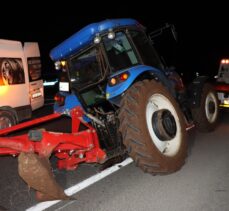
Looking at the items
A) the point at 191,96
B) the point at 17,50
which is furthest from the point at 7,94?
the point at 191,96

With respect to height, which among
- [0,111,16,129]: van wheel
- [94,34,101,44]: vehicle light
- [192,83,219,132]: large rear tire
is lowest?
[0,111,16,129]: van wheel

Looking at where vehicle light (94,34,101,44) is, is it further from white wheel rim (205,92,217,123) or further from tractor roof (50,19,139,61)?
white wheel rim (205,92,217,123)

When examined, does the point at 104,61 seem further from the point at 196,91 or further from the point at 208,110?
the point at 208,110

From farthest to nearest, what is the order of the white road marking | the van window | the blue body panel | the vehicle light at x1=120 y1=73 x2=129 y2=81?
the van window, the blue body panel, the vehicle light at x1=120 y1=73 x2=129 y2=81, the white road marking

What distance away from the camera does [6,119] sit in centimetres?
936

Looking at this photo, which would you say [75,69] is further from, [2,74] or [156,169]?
[2,74]

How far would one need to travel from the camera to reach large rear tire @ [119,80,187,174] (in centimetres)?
467

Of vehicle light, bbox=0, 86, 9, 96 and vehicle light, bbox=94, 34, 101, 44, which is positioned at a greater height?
vehicle light, bbox=94, 34, 101, 44

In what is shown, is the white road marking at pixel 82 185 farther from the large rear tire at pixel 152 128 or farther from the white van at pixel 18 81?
the white van at pixel 18 81

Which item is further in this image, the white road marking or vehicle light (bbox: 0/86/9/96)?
vehicle light (bbox: 0/86/9/96)

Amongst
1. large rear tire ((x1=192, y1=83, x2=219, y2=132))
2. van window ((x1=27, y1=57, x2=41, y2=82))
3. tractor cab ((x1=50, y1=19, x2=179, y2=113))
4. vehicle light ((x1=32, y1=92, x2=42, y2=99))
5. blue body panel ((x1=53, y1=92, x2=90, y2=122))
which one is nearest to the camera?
tractor cab ((x1=50, y1=19, x2=179, y2=113))

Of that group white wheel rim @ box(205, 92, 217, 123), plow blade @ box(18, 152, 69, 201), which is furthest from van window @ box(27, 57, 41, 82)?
plow blade @ box(18, 152, 69, 201)

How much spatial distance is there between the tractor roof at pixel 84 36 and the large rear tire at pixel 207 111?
231 cm

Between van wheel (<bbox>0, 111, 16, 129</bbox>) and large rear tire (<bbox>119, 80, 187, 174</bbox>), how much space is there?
5.23 meters
